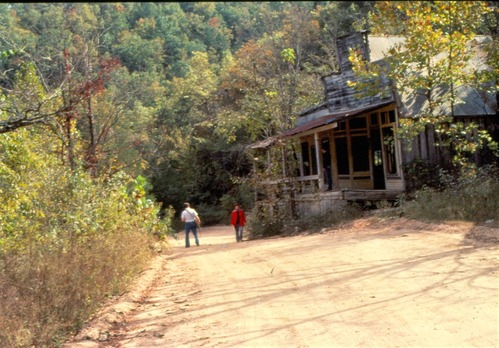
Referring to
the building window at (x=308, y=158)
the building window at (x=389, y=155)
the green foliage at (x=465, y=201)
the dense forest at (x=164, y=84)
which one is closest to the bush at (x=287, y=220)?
the building window at (x=389, y=155)

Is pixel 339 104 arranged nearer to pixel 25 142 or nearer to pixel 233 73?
pixel 25 142

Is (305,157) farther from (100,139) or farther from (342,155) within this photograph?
(100,139)

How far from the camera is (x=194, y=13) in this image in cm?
7994

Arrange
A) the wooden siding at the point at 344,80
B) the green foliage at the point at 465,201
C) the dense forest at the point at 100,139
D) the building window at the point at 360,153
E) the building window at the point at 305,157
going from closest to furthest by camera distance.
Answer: the dense forest at the point at 100,139, the green foliage at the point at 465,201, the wooden siding at the point at 344,80, the building window at the point at 360,153, the building window at the point at 305,157

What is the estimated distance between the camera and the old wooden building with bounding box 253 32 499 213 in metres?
22.4

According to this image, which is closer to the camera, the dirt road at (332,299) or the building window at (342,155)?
the dirt road at (332,299)

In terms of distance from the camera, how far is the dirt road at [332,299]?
7.87m

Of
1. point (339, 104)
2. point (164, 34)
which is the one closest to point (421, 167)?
point (339, 104)

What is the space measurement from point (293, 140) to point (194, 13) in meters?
56.6

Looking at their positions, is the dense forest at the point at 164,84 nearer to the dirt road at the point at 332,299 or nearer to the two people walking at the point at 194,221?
the two people walking at the point at 194,221

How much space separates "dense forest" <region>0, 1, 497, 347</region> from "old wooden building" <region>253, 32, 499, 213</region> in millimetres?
2425

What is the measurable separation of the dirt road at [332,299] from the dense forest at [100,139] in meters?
0.85

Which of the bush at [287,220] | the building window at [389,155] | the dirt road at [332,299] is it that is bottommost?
the dirt road at [332,299]

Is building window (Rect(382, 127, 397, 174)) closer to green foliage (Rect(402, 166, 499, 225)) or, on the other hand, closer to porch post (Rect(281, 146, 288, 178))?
porch post (Rect(281, 146, 288, 178))
